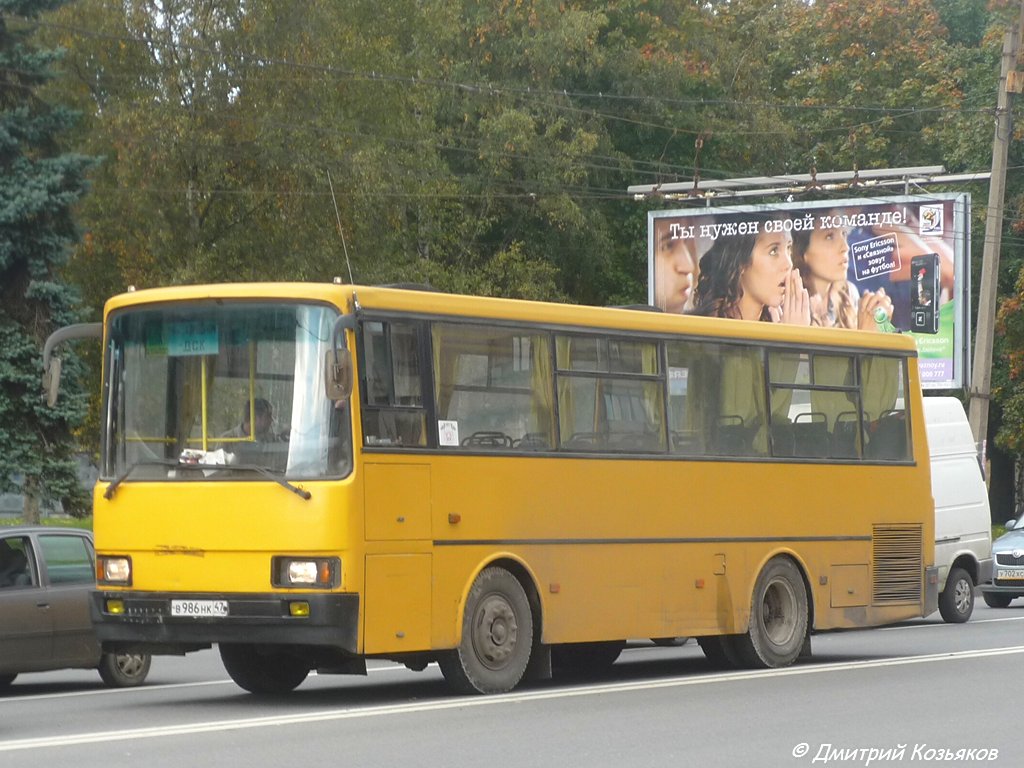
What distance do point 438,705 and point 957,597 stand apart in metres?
14.2

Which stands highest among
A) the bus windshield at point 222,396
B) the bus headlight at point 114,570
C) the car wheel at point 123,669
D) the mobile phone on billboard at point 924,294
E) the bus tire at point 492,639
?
the mobile phone on billboard at point 924,294

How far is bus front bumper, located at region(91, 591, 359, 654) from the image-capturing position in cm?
1278

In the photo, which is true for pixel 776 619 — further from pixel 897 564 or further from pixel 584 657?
pixel 897 564

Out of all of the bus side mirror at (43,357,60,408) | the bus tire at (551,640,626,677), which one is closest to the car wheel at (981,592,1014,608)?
the bus tire at (551,640,626,677)

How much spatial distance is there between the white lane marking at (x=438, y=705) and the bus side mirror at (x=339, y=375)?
2082 mm

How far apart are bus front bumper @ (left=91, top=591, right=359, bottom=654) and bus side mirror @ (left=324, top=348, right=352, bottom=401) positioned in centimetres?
137

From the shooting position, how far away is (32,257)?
96.7ft

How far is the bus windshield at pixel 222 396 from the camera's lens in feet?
42.9

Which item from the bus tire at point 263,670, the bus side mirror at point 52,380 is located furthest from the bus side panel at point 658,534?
the bus side mirror at point 52,380

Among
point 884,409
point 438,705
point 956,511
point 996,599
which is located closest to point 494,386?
point 438,705

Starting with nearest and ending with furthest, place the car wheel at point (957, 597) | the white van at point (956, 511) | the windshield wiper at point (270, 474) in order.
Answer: the windshield wiper at point (270, 474) → the car wheel at point (957, 597) → the white van at point (956, 511)

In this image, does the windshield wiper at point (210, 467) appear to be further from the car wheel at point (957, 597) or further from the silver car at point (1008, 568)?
the silver car at point (1008, 568)

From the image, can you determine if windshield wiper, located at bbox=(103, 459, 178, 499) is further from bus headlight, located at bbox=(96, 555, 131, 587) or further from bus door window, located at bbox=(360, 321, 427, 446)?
bus door window, located at bbox=(360, 321, 427, 446)

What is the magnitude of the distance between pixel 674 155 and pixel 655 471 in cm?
3806
